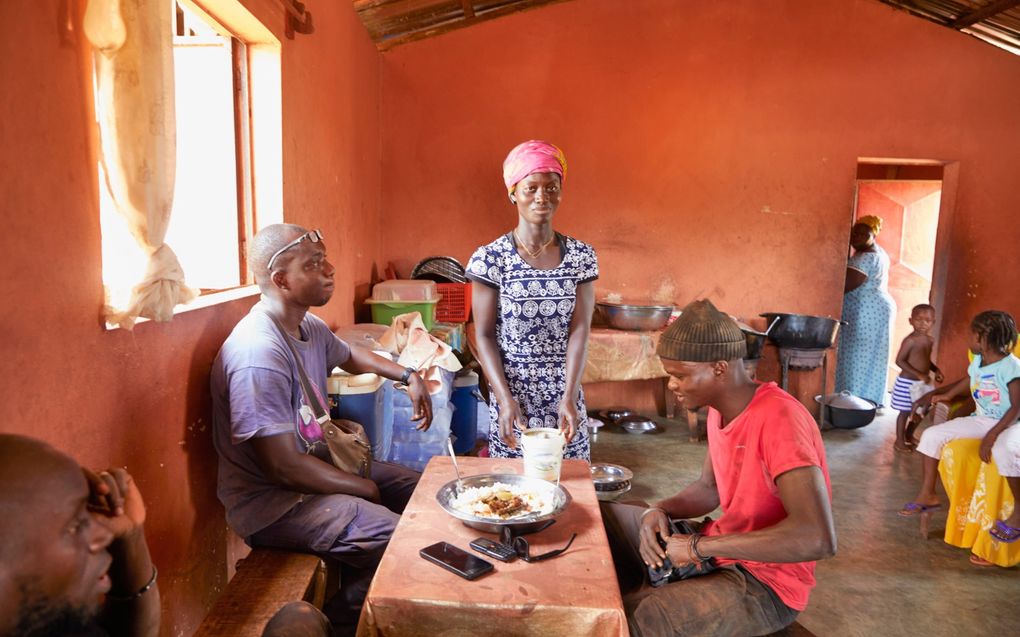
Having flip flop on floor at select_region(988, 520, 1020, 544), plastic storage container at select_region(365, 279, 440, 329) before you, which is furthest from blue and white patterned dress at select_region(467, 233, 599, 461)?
flip flop on floor at select_region(988, 520, 1020, 544)

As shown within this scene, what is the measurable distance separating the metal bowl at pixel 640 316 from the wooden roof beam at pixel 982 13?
358 cm

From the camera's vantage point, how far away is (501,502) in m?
1.70

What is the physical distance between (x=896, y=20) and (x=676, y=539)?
639cm

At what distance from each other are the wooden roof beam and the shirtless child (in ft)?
8.19

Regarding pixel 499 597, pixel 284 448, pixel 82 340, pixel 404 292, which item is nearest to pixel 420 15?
pixel 404 292

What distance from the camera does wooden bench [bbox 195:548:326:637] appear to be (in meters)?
1.75

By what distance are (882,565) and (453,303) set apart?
142 inches

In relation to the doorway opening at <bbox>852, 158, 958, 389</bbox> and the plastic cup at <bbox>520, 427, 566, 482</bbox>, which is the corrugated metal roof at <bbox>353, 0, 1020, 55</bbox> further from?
the plastic cup at <bbox>520, 427, 566, 482</bbox>

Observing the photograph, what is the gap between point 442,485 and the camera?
1914 millimetres

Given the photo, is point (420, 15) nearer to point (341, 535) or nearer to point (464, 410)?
point (464, 410)

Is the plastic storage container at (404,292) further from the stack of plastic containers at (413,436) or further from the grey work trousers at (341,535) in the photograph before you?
the grey work trousers at (341,535)

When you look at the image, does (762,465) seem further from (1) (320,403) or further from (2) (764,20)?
(2) (764,20)

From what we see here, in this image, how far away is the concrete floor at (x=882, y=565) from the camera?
2.86 m

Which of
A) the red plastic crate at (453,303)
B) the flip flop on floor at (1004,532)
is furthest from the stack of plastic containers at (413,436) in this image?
the flip flop on floor at (1004,532)
